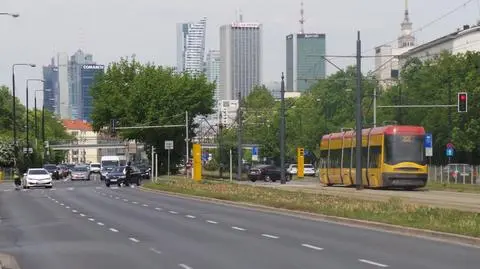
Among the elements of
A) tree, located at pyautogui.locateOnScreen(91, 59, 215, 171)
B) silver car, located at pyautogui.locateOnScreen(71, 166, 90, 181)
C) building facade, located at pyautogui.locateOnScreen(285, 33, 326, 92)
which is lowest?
silver car, located at pyautogui.locateOnScreen(71, 166, 90, 181)

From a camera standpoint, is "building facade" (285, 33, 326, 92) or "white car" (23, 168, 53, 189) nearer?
"white car" (23, 168, 53, 189)

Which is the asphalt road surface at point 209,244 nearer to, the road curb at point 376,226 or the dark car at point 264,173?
the road curb at point 376,226

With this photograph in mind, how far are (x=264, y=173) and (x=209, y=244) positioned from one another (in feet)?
188

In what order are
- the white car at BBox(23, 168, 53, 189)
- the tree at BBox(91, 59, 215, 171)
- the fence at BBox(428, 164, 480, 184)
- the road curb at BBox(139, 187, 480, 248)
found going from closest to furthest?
the road curb at BBox(139, 187, 480, 248)
the fence at BBox(428, 164, 480, 184)
the white car at BBox(23, 168, 53, 189)
the tree at BBox(91, 59, 215, 171)

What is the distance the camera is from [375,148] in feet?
149

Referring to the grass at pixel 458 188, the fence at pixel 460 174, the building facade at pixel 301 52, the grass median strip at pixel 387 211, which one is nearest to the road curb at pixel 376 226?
the grass median strip at pixel 387 211

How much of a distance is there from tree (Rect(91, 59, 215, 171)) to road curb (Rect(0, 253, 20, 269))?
7777cm

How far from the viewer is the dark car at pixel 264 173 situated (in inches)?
2963

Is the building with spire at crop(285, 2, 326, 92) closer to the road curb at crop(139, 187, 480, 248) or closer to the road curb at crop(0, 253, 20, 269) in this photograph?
the road curb at crop(139, 187, 480, 248)

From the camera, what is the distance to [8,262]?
51.1ft

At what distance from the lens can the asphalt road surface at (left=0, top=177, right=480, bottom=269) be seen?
15.1 metres

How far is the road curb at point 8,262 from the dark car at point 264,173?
192ft

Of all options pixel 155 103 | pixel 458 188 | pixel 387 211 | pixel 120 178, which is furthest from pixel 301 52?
pixel 387 211

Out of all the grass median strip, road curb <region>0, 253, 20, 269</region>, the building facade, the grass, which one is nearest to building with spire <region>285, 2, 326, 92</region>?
the building facade
